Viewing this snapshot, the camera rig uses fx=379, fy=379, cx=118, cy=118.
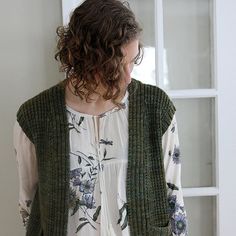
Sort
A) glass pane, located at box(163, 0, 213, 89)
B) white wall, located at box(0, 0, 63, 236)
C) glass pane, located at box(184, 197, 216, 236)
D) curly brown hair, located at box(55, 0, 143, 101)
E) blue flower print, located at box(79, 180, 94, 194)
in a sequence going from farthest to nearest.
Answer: glass pane, located at box(184, 197, 216, 236) → glass pane, located at box(163, 0, 213, 89) → white wall, located at box(0, 0, 63, 236) → blue flower print, located at box(79, 180, 94, 194) → curly brown hair, located at box(55, 0, 143, 101)

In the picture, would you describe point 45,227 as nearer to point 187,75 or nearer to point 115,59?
point 115,59

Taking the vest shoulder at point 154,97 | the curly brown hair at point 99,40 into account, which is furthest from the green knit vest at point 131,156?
the curly brown hair at point 99,40

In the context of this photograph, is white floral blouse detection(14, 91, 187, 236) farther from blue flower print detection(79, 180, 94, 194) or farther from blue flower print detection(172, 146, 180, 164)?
blue flower print detection(172, 146, 180, 164)

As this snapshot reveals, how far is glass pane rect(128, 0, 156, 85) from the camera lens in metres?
1.46

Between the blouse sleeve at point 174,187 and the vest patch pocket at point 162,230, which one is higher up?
the blouse sleeve at point 174,187

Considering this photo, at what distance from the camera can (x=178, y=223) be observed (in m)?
1.21

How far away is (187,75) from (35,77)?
1.94 feet

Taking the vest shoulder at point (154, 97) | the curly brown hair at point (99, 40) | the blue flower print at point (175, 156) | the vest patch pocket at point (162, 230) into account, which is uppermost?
the curly brown hair at point (99, 40)

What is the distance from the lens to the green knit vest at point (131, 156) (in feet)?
3.65

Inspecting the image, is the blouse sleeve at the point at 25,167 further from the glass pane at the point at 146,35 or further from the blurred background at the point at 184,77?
the glass pane at the point at 146,35

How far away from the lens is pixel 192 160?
1585 millimetres

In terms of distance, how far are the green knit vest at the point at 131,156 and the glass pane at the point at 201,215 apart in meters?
0.46

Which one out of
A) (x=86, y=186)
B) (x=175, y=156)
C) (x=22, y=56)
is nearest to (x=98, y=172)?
(x=86, y=186)
